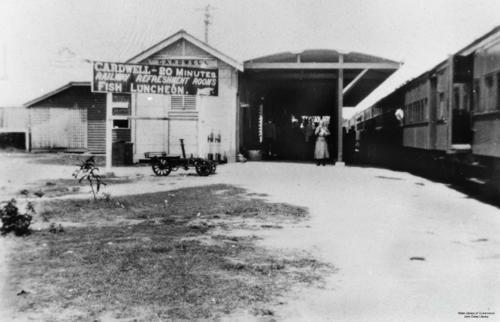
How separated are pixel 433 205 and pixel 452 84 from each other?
4.03 metres

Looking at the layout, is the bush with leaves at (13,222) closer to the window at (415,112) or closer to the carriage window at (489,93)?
the carriage window at (489,93)

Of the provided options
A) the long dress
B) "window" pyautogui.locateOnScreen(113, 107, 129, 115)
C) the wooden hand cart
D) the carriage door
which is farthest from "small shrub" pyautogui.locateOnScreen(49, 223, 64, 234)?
"window" pyautogui.locateOnScreen(113, 107, 129, 115)

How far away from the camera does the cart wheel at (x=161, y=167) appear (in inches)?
657

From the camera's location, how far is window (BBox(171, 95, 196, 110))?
23250 mm

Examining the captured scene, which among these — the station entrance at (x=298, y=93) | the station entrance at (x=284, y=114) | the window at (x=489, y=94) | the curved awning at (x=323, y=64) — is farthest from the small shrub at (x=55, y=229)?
the station entrance at (x=284, y=114)

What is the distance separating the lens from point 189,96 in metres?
23.5

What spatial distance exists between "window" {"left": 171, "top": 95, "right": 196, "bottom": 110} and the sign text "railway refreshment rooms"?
4.67 meters

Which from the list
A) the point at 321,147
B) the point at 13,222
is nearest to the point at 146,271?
the point at 13,222

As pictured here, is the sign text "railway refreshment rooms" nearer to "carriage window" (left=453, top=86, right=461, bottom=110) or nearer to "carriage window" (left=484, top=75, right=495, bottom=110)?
"carriage window" (left=453, top=86, right=461, bottom=110)

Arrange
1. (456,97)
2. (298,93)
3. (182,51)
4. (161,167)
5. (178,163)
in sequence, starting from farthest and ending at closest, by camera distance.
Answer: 1. (298,93)
2. (182,51)
3. (161,167)
4. (178,163)
5. (456,97)

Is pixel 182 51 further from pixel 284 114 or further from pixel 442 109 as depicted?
pixel 284 114

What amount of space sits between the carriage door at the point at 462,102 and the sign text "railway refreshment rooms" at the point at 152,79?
8.00 meters

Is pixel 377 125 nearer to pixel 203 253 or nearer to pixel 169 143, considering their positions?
pixel 169 143

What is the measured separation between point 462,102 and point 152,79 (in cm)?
944
